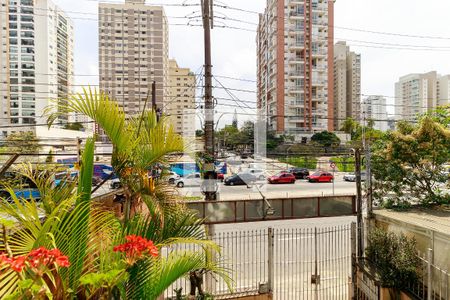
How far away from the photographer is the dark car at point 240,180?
24219 millimetres

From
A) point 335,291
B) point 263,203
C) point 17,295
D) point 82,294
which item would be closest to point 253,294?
point 263,203

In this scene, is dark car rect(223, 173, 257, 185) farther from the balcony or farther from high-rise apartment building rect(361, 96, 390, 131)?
the balcony

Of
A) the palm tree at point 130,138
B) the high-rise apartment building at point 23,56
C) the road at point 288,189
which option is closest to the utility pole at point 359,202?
the palm tree at point 130,138

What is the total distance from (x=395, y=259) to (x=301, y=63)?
4555 cm

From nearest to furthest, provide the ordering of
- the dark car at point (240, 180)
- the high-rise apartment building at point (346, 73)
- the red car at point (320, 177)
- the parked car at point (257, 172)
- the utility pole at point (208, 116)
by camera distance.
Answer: the utility pole at point (208, 116)
the dark car at point (240, 180)
the parked car at point (257, 172)
the red car at point (320, 177)
the high-rise apartment building at point (346, 73)

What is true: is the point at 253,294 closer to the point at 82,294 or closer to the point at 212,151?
the point at 212,151

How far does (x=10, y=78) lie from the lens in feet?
184

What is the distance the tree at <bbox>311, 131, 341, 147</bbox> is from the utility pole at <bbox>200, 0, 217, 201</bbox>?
33.9 metres

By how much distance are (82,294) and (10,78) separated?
6953 cm

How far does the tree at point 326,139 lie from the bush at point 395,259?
33466 millimetres

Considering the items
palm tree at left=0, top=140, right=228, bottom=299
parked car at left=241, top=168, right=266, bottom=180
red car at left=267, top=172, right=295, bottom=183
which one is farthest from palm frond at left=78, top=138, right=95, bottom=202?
red car at left=267, top=172, right=295, bottom=183

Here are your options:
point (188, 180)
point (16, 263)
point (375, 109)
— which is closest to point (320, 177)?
point (188, 180)

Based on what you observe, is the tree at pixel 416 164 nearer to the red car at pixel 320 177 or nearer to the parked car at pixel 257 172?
the parked car at pixel 257 172

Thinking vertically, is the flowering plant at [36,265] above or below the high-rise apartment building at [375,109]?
below
